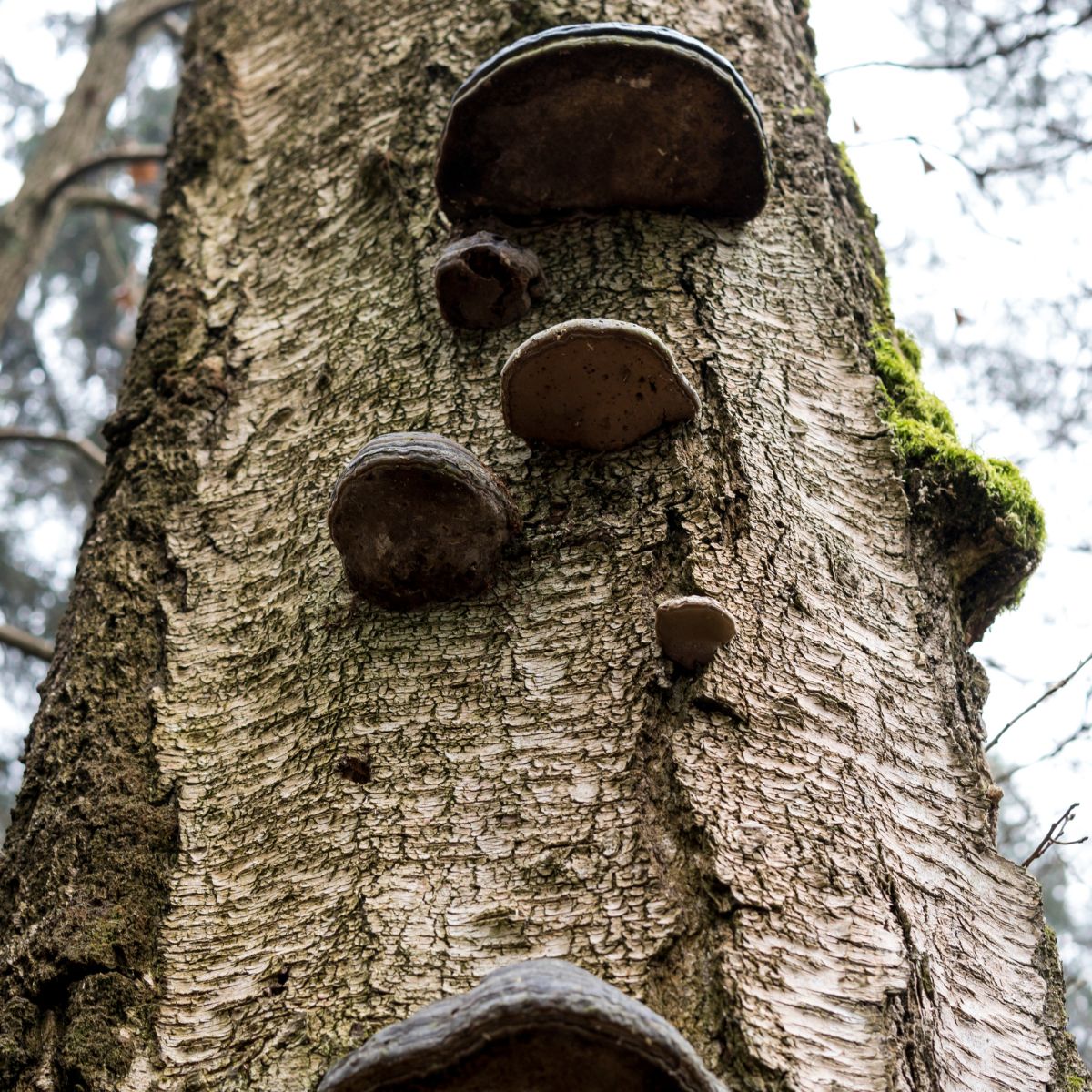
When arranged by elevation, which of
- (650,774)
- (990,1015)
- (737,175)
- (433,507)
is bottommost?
(990,1015)

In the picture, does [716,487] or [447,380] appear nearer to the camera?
[716,487]

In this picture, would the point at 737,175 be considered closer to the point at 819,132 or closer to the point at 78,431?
the point at 819,132

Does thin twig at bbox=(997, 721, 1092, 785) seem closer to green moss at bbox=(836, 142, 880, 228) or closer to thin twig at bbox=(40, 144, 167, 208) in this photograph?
green moss at bbox=(836, 142, 880, 228)

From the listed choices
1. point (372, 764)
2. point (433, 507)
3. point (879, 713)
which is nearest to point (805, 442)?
point (879, 713)

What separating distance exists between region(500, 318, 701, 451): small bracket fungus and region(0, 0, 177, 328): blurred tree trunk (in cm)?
835

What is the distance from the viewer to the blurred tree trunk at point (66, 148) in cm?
966

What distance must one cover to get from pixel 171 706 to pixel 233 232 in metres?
1.76

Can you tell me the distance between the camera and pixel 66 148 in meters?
10.6

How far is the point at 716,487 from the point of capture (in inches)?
96.0

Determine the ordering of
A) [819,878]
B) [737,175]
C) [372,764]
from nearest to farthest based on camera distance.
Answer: [819,878]
[372,764]
[737,175]

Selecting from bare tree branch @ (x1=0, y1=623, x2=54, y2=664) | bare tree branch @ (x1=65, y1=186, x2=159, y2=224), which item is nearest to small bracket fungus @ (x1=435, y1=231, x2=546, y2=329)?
bare tree branch @ (x1=0, y1=623, x2=54, y2=664)

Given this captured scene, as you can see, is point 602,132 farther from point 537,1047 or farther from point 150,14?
point 150,14

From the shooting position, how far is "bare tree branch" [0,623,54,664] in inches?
243

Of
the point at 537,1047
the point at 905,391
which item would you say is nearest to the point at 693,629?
the point at 537,1047
